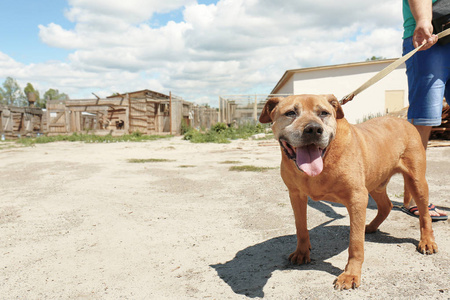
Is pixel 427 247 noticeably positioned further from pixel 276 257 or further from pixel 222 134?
pixel 222 134

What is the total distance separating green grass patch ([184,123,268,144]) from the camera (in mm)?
14867

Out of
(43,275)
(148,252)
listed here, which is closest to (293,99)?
(148,252)

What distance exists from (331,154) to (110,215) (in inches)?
103

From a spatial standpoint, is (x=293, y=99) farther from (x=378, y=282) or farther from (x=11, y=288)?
(x=11, y=288)

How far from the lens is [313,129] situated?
1890 mm

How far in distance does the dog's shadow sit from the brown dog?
0.45 ft

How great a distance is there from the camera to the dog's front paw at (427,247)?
2.44m

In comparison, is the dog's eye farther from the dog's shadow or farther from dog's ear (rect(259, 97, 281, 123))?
the dog's shadow

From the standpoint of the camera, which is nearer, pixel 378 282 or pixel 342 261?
pixel 378 282

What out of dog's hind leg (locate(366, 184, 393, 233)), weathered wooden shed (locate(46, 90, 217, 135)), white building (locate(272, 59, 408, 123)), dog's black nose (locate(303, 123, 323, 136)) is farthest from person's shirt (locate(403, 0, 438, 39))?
weathered wooden shed (locate(46, 90, 217, 135))

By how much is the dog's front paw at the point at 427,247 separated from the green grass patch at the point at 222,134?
11632mm

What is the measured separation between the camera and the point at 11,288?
213 cm

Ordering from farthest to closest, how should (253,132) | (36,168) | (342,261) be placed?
(253,132), (36,168), (342,261)

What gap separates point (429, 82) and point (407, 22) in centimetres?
69
